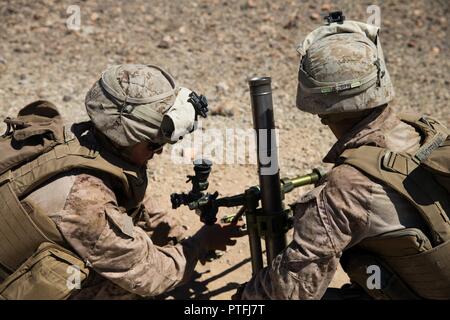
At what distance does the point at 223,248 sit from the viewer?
4.38 m

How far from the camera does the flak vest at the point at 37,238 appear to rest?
350 cm

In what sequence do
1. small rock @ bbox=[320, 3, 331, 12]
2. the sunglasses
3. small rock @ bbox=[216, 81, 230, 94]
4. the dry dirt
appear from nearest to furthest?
the sunglasses
the dry dirt
small rock @ bbox=[216, 81, 230, 94]
small rock @ bbox=[320, 3, 331, 12]

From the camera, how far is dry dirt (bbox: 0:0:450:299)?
7.09 meters

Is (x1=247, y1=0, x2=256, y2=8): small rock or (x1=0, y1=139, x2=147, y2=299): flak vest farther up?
(x1=247, y1=0, x2=256, y2=8): small rock

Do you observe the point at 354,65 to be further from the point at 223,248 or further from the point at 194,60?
the point at 194,60

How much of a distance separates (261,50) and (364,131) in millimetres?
6217

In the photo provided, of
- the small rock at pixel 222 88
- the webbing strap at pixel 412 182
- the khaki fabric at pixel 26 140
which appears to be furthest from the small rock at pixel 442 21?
the khaki fabric at pixel 26 140

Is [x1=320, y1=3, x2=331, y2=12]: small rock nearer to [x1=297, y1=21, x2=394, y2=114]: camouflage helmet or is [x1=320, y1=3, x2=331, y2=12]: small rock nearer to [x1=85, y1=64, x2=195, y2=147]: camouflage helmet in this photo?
[x1=297, y1=21, x2=394, y2=114]: camouflage helmet

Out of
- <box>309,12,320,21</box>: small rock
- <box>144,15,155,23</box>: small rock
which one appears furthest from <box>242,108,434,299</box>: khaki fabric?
<box>144,15,155,23</box>: small rock

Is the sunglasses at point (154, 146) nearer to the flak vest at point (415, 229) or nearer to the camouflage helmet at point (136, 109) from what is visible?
the camouflage helmet at point (136, 109)

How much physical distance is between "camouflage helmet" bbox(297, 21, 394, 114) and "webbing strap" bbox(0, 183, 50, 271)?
70.5 inches

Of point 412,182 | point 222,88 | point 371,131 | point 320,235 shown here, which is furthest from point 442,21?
point 320,235

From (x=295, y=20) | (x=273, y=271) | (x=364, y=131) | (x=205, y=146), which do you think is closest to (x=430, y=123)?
(x=364, y=131)

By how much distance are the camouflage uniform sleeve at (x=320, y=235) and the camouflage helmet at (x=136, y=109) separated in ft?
3.08
